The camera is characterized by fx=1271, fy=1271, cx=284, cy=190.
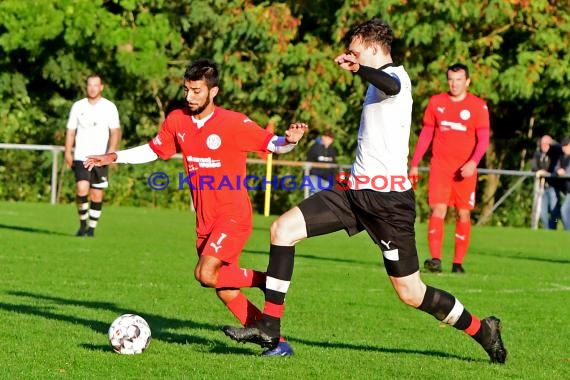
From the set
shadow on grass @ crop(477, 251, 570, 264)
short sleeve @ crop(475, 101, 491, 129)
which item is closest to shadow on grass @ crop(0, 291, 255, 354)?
short sleeve @ crop(475, 101, 491, 129)

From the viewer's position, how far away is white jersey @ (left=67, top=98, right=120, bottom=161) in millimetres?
17375

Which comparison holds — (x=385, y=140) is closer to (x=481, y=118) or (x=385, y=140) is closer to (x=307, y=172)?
(x=481, y=118)

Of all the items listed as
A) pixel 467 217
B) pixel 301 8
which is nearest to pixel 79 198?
pixel 467 217

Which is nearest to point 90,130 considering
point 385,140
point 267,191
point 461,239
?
point 461,239

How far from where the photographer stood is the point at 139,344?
25.3 feet

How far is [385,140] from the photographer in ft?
25.3

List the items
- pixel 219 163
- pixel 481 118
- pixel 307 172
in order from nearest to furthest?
pixel 219 163
pixel 481 118
pixel 307 172

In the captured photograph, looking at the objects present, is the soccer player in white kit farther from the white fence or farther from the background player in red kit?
the white fence

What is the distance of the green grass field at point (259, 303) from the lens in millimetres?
7441

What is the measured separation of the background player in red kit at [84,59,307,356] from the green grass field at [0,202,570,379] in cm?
46

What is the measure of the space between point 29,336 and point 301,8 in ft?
74.3

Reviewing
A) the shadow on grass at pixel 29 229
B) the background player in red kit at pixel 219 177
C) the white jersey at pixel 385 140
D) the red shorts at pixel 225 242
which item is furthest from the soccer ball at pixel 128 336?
the shadow on grass at pixel 29 229

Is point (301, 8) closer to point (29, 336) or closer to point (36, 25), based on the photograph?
point (36, 25)

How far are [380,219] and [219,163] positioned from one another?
3.80ft
